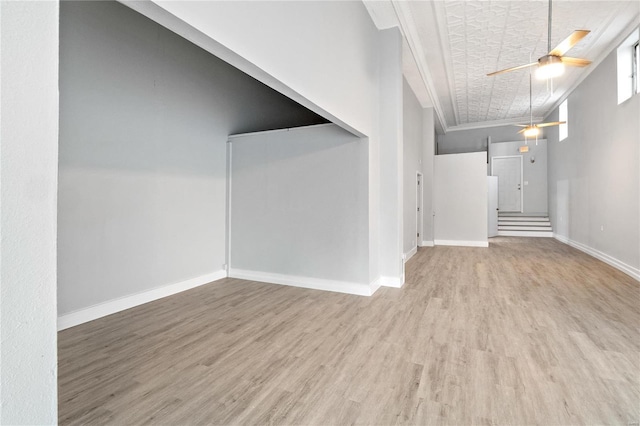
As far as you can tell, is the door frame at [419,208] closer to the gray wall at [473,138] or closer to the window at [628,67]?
the window at [628,67]

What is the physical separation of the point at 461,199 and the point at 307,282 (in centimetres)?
622

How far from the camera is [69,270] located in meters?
3.25

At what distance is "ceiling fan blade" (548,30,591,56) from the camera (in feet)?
10.5

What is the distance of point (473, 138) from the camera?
12141 millimetres

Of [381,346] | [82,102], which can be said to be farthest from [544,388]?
[82,102]

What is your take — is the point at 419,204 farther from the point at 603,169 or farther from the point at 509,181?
the point at 509,181

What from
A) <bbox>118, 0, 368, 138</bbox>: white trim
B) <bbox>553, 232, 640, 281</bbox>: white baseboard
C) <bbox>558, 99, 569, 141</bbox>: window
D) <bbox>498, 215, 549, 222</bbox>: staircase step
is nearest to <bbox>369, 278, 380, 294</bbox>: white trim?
<bbox>118, 0, 368, 138</bbox>: white trim

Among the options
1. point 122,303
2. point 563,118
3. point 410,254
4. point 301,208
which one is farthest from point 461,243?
point 122,303

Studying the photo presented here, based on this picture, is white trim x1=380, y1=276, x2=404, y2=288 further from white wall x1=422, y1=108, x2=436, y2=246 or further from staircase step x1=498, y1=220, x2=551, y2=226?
staircase step x1=498, y1=220, x2=551, y2=226

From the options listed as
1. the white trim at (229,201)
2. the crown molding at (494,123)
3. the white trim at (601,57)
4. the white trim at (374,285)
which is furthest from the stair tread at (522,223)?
the white trim at (229,201)

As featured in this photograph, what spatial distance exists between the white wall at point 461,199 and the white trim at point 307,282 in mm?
5504

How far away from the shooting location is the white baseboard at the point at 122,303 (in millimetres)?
3252

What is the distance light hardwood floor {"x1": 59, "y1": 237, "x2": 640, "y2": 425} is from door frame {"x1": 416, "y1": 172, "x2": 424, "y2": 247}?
4171 mm

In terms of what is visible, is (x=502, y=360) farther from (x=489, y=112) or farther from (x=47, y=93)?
(x=489, y=112)
